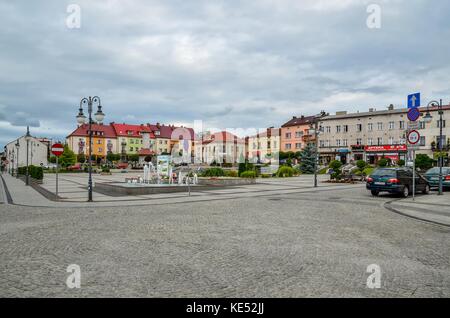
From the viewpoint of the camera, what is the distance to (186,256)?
607 cm

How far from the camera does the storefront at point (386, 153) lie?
60.5 meters

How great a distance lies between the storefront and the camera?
60.5 metres

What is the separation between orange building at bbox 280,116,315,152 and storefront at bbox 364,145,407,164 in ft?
62.1

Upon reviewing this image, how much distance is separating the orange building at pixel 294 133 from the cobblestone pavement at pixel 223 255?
7405 centimetres

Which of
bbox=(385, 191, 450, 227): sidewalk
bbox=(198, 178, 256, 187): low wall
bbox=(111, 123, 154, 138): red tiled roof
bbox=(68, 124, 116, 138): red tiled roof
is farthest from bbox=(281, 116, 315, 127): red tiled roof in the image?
bbox=(385, 191, 450, 227): sidewalk

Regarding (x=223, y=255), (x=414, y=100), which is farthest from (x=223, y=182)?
(x=223, y=255)

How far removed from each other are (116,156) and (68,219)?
89335mm

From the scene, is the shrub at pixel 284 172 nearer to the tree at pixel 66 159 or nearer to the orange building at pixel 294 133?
the orange building at pixel 294 133

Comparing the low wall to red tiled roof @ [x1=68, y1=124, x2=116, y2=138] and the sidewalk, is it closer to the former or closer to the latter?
the sidewalk

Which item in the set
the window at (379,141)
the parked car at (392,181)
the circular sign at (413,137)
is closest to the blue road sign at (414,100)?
the circular sign at (413,137)

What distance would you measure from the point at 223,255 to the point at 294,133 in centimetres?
8243

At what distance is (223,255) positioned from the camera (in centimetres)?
613
